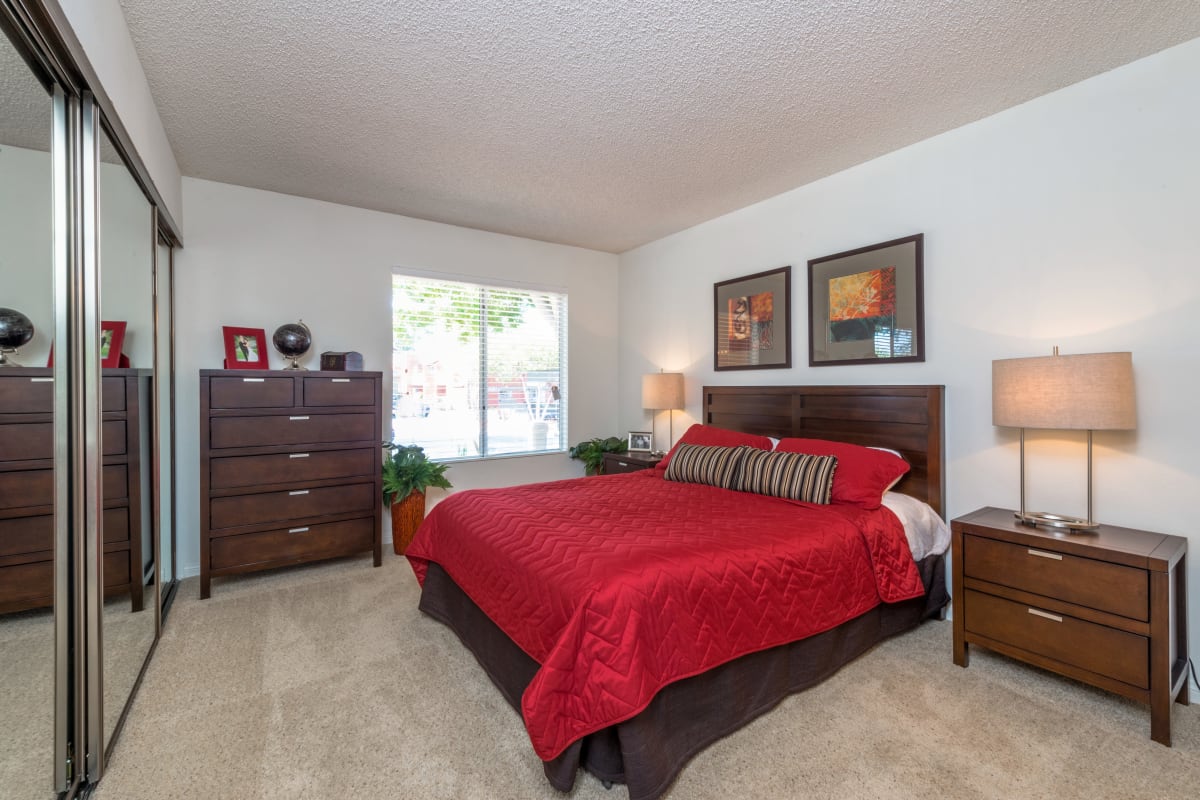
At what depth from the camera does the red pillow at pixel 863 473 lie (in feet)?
8.34

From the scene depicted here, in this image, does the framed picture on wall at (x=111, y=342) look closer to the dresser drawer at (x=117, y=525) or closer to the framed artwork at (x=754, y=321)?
the dresser drawer at (x=117, y=525)

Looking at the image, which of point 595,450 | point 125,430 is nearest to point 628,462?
point 595,450

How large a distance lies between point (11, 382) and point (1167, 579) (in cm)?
352

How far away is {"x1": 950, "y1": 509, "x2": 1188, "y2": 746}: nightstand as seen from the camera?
5.82 feet

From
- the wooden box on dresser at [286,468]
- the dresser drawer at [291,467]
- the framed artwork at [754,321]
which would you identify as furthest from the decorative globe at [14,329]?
the framed artwork at [754,321]

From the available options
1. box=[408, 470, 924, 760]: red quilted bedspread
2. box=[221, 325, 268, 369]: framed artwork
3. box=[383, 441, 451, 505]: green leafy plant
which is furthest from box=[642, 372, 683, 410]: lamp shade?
box=[221, 325, 268, 369]: framed artwork

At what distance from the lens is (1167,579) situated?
5.71 feet

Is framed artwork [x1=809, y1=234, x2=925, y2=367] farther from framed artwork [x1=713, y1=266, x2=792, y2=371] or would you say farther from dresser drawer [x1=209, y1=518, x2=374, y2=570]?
dresser drawer [x1=209, y1=518, x2=374, y2=570]

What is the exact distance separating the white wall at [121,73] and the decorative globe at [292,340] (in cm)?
91

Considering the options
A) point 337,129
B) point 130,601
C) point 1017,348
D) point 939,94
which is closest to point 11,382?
A: point 130,601

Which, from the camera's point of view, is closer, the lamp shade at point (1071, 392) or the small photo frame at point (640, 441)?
the lamp shade at point (1071, 392)

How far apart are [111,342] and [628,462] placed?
314cm

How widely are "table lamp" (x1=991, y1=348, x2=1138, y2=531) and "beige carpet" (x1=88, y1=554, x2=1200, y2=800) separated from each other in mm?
739

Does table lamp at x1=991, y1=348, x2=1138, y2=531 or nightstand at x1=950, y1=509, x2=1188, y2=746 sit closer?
nightstand at x1=950, y1=509, x2=1188, y2=746
